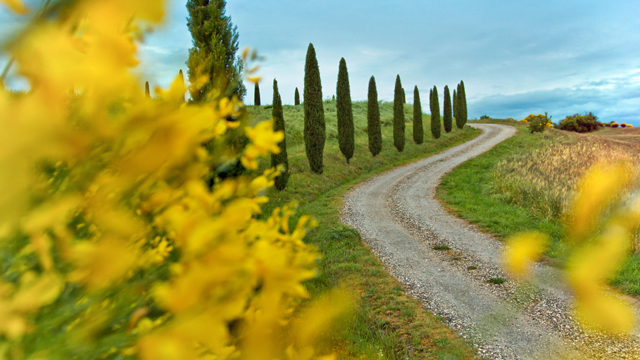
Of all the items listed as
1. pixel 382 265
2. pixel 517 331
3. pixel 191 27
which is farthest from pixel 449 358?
pixel 191 27

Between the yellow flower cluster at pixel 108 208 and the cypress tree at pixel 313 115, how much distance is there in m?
17.1

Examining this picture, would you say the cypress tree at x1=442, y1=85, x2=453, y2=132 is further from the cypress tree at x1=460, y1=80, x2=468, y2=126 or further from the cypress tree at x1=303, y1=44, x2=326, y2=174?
the cypress tree at x1=303, y1=44, x2=326, y2=174

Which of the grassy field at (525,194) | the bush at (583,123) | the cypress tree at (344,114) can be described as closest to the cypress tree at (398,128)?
the cypress tree at (344,114)

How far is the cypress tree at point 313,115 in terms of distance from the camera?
18.0 m

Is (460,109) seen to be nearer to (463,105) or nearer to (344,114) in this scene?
(463,105)

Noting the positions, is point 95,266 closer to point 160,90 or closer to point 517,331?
point 160,90

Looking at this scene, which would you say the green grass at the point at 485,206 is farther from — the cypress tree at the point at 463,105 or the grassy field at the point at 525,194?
the cypress tree at the point at 463,105

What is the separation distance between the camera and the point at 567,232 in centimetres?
885

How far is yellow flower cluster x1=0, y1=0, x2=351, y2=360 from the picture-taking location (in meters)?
0.62

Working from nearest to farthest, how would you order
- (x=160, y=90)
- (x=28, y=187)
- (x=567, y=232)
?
(x=28, y=187)
(x=160, y=90)
(x=567, y=232)

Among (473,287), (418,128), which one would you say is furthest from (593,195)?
→ (418,128)

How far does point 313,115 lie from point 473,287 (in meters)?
13.8

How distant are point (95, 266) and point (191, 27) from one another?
26.7 ft

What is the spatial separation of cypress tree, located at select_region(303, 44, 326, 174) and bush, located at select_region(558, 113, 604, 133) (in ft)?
130
